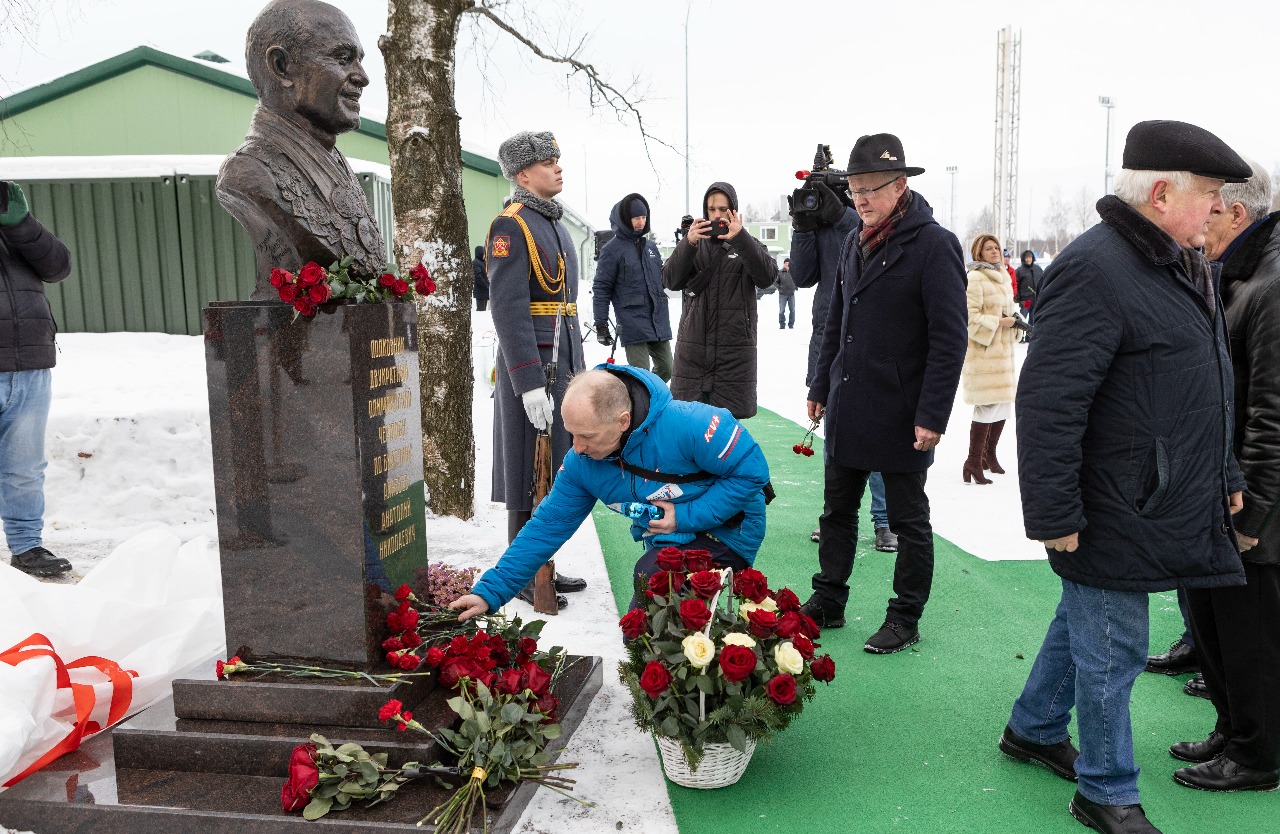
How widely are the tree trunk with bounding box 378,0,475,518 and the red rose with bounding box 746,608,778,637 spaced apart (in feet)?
10.8

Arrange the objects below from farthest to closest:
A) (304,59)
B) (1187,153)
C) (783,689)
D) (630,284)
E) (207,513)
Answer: (630,284), (207,513), (304,59), (783,689), (1187,153)

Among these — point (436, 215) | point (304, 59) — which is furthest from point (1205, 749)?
point (436, 215)

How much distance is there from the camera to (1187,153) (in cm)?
244

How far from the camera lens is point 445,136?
6.05 m

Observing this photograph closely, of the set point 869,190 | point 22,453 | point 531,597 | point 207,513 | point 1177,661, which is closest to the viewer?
point 1177,661

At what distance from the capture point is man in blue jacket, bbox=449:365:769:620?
3.37 m

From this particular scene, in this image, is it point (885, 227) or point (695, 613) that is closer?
point (695, 613)

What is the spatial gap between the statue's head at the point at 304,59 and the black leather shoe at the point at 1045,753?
10.1 ft

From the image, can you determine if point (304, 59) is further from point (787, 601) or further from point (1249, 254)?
point (1249, 254)

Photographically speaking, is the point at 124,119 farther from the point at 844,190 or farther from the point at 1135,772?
the point at 1135,772

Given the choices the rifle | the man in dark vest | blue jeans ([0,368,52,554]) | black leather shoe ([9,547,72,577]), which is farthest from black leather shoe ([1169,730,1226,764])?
blue jeans ([0,368,52,554])

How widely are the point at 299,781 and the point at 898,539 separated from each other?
254cm

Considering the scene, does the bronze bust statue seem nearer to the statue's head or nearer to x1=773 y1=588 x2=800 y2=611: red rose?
the statue's head

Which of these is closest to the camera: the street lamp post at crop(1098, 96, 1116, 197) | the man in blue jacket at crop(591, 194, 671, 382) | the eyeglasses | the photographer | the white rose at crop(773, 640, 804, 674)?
the white rose at crop(773, 640, 804, 674)
